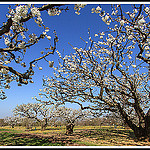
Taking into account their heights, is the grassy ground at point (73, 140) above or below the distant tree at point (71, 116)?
below

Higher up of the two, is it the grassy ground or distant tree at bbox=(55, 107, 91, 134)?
distant tree at bbox=(55, 107, 91, 134)

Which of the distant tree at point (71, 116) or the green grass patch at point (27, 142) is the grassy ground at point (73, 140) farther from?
the distant tree at point (71, 116)

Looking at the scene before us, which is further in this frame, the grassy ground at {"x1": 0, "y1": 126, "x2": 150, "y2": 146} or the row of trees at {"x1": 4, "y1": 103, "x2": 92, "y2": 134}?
the row of trees at {"x1": 4, "y1": 103, "x2": 92, "y2": 134}

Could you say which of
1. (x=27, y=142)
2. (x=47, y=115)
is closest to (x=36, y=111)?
(x=47, y=115)

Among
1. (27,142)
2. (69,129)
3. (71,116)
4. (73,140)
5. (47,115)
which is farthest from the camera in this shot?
(47,115)

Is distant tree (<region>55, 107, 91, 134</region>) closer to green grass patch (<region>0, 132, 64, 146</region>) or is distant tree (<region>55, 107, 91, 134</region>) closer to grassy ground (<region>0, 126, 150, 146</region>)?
grassy ground (<region>0, 126, 150, 146</region>)

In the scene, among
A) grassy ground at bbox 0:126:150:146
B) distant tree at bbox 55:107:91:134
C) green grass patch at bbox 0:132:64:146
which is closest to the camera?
grassy ground at bbox 0:126:150:146

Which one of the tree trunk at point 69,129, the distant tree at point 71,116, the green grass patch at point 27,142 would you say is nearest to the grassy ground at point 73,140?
the green grass patch at point 27,142

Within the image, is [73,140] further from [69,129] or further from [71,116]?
[71,116]

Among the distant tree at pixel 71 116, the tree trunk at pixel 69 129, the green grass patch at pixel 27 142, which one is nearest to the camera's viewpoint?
the green grass patch at pixel 27 142

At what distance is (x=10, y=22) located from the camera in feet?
11.8

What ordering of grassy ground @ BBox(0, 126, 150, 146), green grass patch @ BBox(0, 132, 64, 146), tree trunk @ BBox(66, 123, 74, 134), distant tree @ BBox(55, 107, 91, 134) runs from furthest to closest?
1. distant tree @ BBox(55, 107, 91, 134)
2. tree trunk @ BBox(66, 123, 74, 134)
3. green grass patch @ BBox(0, 132, 64, 146)
4. grassy ground @ BBox(0, 126, 150, 146)

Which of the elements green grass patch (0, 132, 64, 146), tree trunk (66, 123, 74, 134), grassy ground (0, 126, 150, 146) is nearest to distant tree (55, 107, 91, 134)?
tree trunk (66, 123, 74, 134)

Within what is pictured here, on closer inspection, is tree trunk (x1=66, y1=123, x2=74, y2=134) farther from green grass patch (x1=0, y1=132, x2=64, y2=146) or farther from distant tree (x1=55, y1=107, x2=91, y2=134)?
green grass patch (x1=0, y1=132, x2=64, y2=146)
